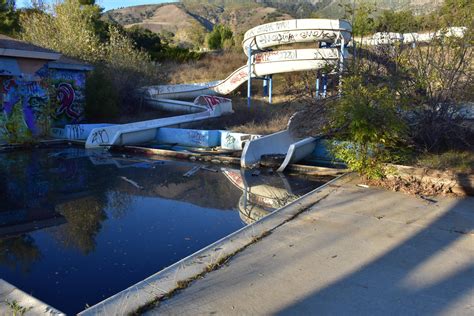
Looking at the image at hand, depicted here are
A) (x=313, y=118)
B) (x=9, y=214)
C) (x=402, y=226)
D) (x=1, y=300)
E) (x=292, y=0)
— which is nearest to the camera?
(x=1, y=300)

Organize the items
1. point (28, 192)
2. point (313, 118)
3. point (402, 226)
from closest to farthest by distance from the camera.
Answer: point (402, 226), point (28, 192), point (313, 118)

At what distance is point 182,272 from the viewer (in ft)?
13.5

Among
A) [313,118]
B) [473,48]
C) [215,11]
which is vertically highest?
[215,11]

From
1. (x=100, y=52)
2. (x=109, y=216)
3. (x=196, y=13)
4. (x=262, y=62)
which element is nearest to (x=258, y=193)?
(x=109, y=216)

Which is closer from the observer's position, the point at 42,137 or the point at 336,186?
the point at 336,186

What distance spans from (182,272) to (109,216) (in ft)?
10.7

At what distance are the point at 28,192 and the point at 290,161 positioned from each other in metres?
6.03

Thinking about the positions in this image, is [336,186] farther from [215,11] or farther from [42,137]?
[215,11]

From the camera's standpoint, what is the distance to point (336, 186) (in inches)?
309

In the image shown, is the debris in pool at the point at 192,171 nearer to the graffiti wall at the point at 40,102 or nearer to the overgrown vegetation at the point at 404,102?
the overgrown vegetation at the point at 404,102

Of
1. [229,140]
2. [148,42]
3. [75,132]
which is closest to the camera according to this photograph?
[229,140]

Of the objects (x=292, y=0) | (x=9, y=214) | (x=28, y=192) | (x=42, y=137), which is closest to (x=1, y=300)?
(x=9, y=214)

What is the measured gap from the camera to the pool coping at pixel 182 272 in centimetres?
348

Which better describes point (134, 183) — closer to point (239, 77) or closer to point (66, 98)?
point (66, 98)
